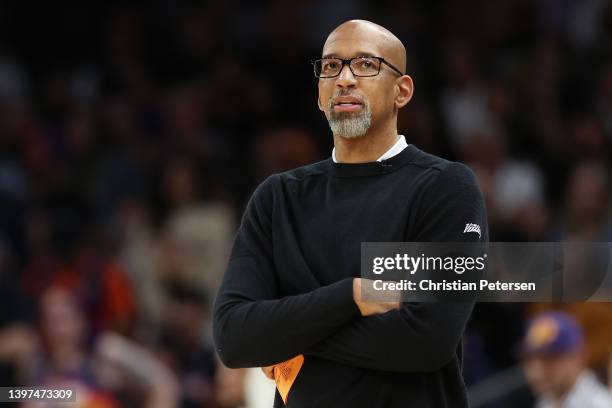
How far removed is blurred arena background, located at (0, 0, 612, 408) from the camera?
22.7 feet

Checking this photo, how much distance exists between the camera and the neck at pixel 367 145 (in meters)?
3.10

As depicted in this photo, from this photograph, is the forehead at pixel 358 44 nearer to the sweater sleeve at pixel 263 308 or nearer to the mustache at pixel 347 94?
the mustache at pixel 347 94

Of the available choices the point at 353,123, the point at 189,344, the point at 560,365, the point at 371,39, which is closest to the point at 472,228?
the point at 353,123

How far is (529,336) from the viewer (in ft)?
18.7

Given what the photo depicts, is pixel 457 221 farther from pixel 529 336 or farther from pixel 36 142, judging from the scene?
pixel 36 142

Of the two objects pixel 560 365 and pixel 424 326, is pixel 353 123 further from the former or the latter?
pixel 560 365

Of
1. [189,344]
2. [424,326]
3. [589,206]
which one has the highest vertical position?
[424,326]

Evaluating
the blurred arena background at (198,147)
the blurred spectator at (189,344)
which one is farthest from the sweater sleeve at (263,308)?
the blurred spectator at (189,344)

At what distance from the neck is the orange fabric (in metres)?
0.51

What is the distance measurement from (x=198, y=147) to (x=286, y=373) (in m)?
5.86

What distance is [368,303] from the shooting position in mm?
2883

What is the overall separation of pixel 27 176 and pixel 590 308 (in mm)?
4579

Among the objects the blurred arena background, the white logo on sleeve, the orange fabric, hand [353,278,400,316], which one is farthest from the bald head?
the blurred arena background

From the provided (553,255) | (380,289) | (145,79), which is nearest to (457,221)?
(380,289)
